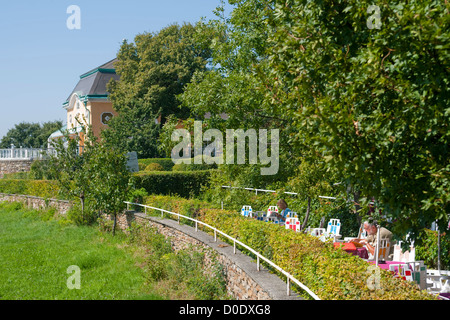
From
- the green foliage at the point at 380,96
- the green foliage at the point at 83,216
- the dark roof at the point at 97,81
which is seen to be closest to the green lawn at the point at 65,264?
the green foliage at the point at 83,216

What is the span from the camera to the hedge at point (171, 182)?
1001 inches

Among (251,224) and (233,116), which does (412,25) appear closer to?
(251,224)

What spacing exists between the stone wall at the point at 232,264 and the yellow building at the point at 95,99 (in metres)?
36.4

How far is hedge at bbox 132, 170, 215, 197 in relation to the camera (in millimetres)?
25419

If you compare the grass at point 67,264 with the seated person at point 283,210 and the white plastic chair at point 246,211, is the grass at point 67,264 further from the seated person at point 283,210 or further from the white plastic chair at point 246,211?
the seated person at point 283,210

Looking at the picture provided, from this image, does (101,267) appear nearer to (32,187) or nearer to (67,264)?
(67,264)

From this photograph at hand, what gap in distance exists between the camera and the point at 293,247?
930 cm

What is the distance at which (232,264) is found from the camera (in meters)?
10.8

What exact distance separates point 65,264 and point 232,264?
836cm

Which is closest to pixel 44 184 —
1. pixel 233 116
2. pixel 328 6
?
pixel 233 116

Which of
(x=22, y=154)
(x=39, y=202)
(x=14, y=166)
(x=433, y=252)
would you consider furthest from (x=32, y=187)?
(x=433, y=252)
